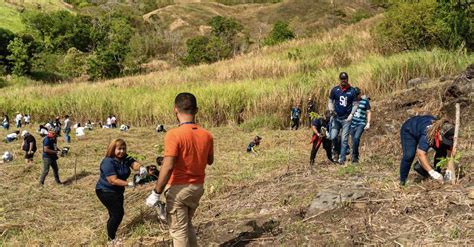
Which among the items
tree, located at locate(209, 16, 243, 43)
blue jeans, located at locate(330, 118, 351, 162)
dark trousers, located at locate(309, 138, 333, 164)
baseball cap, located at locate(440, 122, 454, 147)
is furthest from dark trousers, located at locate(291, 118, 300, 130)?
tree, located at locate(209, 16, 243, 43)

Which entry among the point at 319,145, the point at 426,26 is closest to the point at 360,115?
the point at 319,145

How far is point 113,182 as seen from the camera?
5.11m

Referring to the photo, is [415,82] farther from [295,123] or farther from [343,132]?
[343,132]

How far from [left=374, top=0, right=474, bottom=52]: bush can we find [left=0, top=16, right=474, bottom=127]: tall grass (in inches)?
43.3

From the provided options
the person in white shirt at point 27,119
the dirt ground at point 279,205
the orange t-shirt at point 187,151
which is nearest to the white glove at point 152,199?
the orange t-shirt at point 187,151

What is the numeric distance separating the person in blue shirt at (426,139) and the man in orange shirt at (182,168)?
244 cm

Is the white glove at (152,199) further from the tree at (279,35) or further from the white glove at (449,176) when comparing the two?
the tree at (279,35)

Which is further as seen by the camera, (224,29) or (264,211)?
(224,29)

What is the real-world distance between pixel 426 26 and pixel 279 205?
14302 millimetres

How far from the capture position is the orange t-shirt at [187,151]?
12.4 feet

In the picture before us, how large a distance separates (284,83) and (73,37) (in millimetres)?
38403

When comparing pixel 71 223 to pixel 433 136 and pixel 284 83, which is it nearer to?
pixel 433 136

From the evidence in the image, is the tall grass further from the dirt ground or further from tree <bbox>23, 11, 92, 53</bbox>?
tree <bbox>23, 11, 92, 53</bbox>

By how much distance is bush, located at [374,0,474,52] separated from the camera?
1598 centimetres
